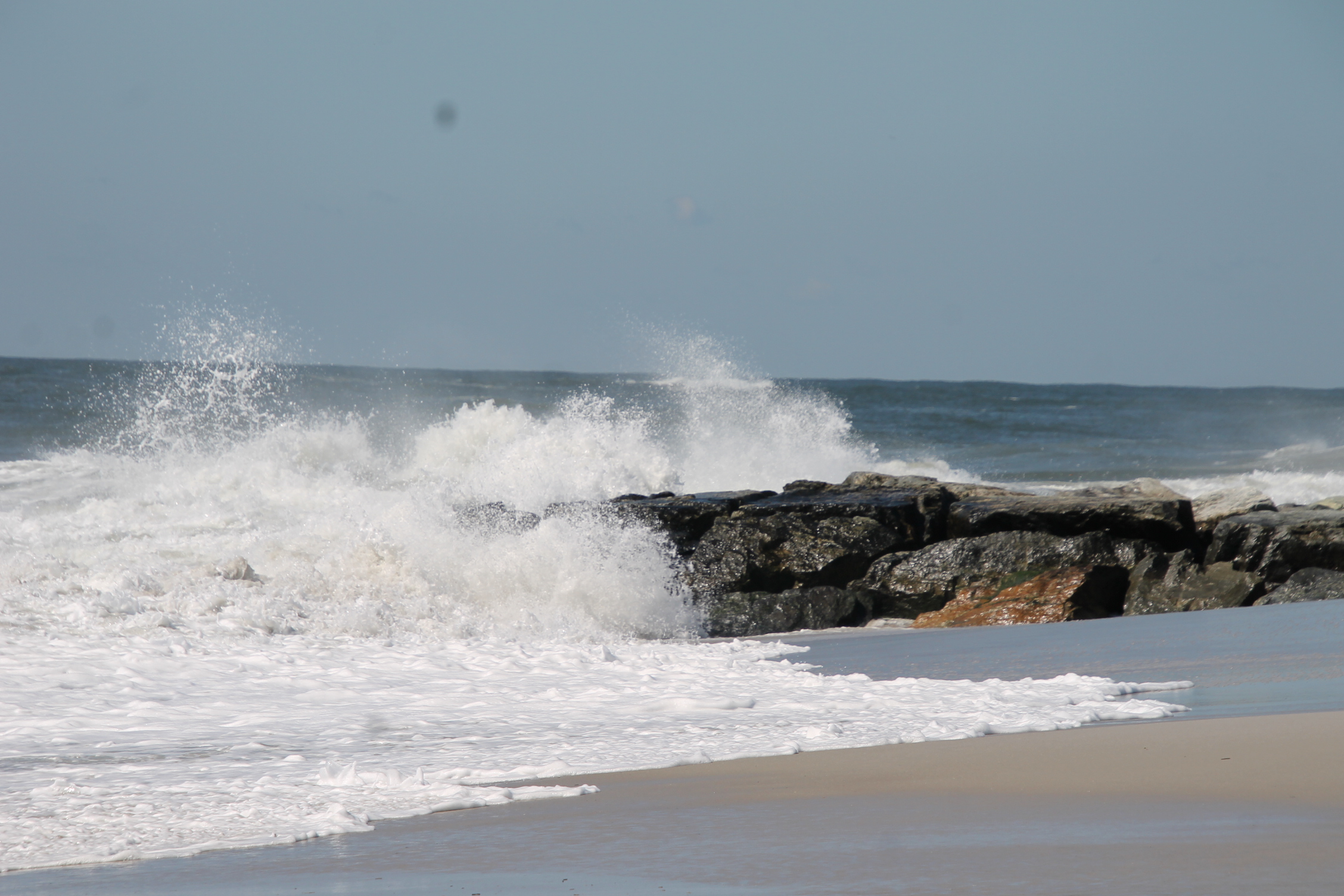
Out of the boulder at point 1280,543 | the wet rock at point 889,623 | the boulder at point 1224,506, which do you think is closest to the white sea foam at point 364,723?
the wet rock at point 889,623

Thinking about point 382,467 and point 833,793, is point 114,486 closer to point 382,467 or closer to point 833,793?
point 382,467

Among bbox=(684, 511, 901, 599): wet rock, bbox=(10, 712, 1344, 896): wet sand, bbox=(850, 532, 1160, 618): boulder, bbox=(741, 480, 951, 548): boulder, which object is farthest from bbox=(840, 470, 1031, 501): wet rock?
bbox=(10, 712, 1344, 896): wet sand

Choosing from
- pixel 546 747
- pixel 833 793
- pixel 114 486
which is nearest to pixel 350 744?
pixel 546 747

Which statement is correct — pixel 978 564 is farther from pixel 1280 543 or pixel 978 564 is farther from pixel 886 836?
pixel 886 836

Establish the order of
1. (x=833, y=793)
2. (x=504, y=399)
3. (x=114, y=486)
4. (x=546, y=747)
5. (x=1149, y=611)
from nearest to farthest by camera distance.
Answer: (x=833, y=793) < (x=546, y=747) < (x=1149, y=611) < (x=114, y=486) < (x=504, y=399)

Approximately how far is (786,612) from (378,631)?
2920mm

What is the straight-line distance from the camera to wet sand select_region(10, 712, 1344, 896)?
238 cm

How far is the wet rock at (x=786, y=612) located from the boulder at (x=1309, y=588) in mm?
2686

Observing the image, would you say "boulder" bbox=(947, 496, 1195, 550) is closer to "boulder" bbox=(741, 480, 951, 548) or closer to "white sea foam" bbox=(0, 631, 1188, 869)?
"boulder" bbox=(741, 480, 951, 548)

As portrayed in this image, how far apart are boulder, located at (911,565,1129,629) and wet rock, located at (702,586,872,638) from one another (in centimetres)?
50

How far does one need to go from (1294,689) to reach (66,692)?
5.11 metres

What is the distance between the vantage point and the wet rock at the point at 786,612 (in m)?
8.61

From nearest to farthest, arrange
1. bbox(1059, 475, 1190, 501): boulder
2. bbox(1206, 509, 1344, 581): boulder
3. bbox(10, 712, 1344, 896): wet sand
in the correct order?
bbox(10, 712, 1344, 896): wet sand
bbox(1206, 509, 1344, 581): boulder
bbox(1059, 475, 1190, 501): boulder

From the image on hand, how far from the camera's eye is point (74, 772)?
373 centimetres
